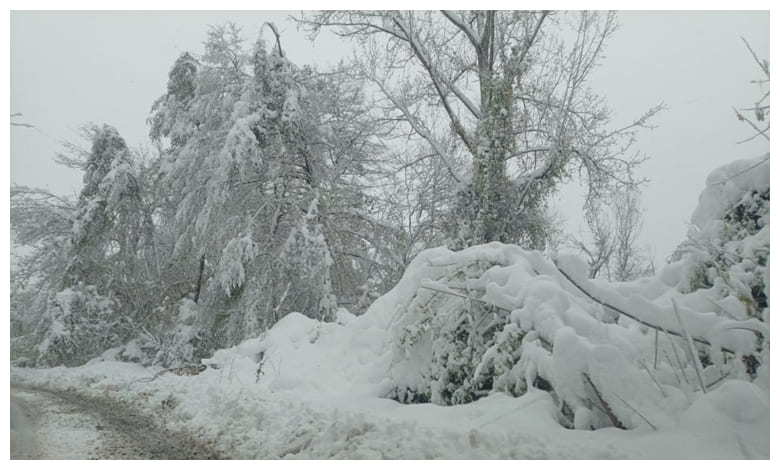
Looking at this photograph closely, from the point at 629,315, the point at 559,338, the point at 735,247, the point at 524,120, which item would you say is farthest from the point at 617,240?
the point at 559,338

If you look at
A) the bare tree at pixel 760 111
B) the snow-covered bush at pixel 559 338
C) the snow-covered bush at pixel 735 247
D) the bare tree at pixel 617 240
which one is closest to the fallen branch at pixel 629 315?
the snow-covered bush at pixel 559 338

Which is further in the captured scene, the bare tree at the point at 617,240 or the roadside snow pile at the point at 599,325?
the bare tree at the point at 617,240

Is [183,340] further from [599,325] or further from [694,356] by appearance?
[694,356]

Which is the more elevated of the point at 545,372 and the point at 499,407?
the point at 545,372

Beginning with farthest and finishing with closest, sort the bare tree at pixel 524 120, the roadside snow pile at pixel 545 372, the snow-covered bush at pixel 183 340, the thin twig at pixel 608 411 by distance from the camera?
the snow-covered bush at pixel 183 340, the bare tree at pixel 524 120, the thin twig at pixel 608 411, the roadside snow pile at pixel 545 372

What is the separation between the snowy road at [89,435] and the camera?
3395mm

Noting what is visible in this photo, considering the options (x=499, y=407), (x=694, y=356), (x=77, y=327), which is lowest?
(x=77, y=327)

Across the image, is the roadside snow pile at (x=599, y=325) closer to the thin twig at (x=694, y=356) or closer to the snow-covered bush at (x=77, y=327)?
the thin twig at (x=694, y=356)

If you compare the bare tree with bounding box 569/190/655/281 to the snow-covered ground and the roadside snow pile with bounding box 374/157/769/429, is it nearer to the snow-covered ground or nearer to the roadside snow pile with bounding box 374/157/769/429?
the roadside snow pile with bounding box 374/157/769/429

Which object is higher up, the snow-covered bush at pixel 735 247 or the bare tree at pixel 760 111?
the bare tree at pixel 760 111

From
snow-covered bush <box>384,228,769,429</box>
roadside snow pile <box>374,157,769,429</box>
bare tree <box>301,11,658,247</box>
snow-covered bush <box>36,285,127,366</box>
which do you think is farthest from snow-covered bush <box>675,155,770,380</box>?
snow-covered bush <box>36,285,127,366</box>

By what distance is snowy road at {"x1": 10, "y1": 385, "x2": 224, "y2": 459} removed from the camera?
11.1 feet

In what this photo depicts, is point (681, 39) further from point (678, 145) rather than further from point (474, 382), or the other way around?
point (474, 382)

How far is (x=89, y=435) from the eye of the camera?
3.87m
